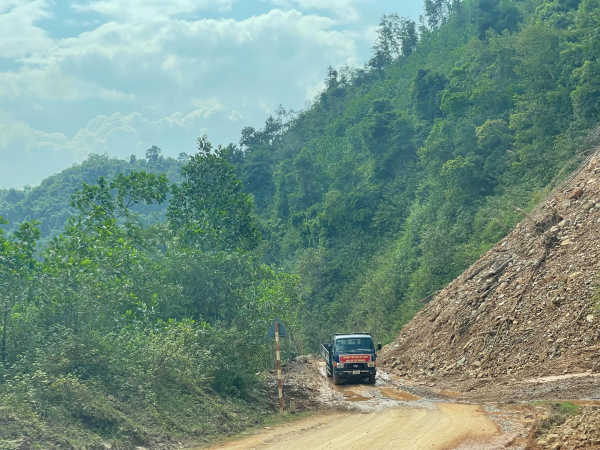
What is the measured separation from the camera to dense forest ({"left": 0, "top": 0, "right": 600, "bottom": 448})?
1458 centimetres

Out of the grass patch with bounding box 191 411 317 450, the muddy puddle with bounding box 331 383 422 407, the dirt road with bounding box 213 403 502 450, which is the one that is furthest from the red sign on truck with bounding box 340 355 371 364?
the dirt road with bounding box 213 403 502 450

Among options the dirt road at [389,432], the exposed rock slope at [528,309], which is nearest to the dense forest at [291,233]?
the dirt road at [389,432]

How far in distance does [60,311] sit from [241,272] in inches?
445

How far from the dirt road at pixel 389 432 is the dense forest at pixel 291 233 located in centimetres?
173

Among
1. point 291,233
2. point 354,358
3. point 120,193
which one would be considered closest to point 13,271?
point 354,358

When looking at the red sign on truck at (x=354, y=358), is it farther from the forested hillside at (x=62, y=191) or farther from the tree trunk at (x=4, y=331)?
the forested hillside at (x=62, y=191)

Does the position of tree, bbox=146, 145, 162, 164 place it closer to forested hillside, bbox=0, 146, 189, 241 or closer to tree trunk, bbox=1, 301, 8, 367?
forested hillside, bbox=0, 146, 189, 241

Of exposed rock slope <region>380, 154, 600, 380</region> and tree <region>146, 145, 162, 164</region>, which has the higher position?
tree <region>146, 145, 162, 164</region>

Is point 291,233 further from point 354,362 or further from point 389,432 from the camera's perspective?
point 389,432

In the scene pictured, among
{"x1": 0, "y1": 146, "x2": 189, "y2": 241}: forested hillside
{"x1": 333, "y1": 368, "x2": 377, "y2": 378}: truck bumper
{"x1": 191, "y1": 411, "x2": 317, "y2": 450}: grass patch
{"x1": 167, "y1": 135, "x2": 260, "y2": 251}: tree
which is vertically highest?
{"x1": 0, "y1": 146, "x2": 189, "y2": 241}: forested hillside

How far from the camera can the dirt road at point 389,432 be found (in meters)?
11.4

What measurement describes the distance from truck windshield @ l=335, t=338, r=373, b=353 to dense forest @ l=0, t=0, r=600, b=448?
3010 millimetres

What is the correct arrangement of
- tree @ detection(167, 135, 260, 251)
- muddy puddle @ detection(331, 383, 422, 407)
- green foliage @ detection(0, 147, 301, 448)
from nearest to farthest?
green foliage @ detection(0, 147, 301, 448) < muddy puddle @ detection(331, 383, 422, 407) < tree @ detection(167, 135, 260, 251)

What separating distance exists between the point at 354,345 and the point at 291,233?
46846 millimetres
